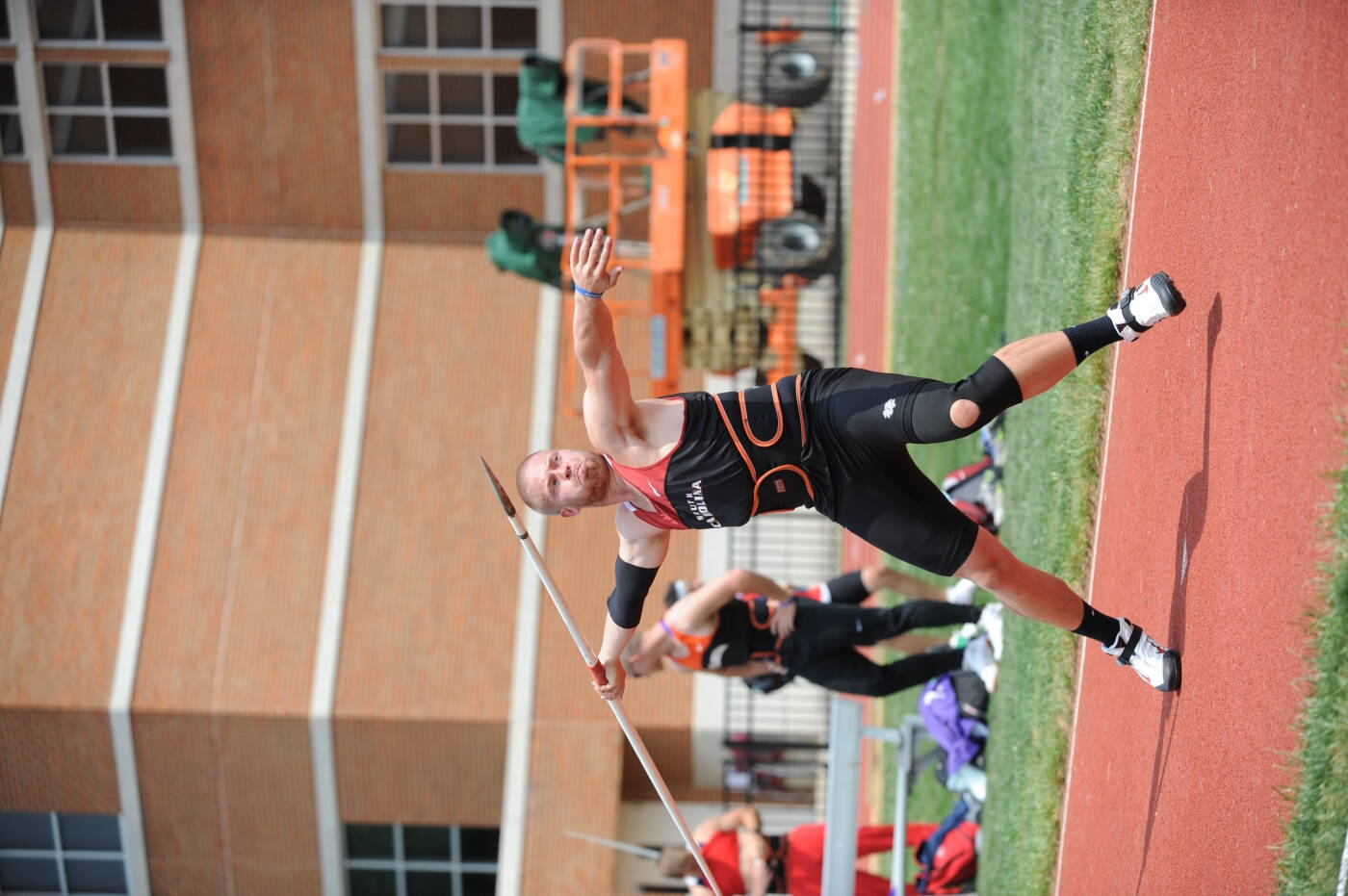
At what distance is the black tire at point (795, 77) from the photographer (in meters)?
14.7

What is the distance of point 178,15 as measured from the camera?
51.5 ft

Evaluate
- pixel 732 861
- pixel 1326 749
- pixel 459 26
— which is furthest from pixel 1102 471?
pixel 459 26

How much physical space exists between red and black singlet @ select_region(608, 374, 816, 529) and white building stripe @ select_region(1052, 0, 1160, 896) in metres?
1.84

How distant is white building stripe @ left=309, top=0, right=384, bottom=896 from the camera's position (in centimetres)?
1424

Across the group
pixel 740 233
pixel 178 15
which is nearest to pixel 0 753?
pixel 178 15

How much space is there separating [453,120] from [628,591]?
11.7 m

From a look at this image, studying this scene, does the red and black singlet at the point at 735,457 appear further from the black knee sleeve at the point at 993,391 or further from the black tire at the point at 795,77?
the black tire at the point at 795,77

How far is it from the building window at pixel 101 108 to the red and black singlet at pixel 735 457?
12963 mm

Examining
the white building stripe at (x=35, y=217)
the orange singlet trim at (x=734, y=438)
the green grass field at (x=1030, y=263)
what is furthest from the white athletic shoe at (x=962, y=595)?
the white building stripe at (x=35, y=217)

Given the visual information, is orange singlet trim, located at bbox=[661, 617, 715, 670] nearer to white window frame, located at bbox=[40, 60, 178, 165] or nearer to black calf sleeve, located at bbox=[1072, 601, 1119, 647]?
black calf sleeve, located at bbox=[1072, 601, 1119, 647]

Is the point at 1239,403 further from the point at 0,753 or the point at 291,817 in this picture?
the point at 0,753

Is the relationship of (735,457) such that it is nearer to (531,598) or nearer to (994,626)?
(994,626)

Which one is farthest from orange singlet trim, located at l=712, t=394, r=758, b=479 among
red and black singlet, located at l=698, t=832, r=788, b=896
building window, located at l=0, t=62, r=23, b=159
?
building window, located at l=0, t=62, r=23, b=159

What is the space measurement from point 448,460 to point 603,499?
Result: 10149 mm
